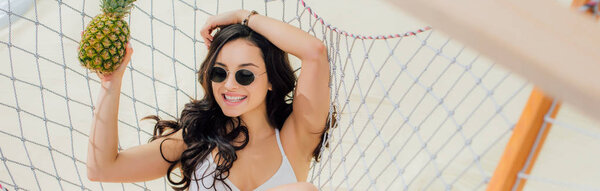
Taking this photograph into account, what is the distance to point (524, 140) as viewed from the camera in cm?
53

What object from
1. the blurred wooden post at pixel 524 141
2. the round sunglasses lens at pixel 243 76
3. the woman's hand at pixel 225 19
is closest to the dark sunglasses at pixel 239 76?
the round sunglasses lens at pixel 243 76

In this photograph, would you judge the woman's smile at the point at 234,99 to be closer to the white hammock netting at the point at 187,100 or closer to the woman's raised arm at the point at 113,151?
the woman's raised arm at the point at 113,151

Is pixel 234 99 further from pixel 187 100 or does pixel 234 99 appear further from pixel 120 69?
pixel 187 100

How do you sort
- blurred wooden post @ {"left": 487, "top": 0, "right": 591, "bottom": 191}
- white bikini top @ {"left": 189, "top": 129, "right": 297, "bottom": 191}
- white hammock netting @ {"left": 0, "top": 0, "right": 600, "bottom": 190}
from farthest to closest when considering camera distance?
white hammock netting @ {"left": 0, "top": 0, "right": 600, "bottom": 190}, white bikini top @ {"left": 189, "top": 129, "right": 297, "bottom": 191}, blurred wooden post @ {"left": 487, "top": 0, "right": 591, "bottom": 191}

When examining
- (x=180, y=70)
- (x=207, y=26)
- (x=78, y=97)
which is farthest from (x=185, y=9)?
(x=207, y=26)

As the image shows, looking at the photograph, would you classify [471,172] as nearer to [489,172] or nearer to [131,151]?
[489,172]

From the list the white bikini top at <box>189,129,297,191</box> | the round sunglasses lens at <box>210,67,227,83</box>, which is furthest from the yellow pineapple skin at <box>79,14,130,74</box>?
the white bikini top at <box>189,129,297,191</box>

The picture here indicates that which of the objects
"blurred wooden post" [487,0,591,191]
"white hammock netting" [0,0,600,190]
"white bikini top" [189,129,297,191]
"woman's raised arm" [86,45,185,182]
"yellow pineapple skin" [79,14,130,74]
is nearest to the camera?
"blurred wooden post" [487,0,591,191]

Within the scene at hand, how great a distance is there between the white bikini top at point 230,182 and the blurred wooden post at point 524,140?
70 centimetres

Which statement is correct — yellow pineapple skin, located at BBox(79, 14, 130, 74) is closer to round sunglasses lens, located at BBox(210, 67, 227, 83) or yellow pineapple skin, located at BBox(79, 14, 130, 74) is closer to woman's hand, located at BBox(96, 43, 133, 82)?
woman's hand, located at BBox(96, 43, 133, 82)

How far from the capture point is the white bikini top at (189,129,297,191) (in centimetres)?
120

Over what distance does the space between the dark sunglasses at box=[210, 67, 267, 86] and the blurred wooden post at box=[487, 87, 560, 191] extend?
24.3 inches

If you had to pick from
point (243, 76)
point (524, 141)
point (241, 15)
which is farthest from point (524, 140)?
point (241, 15)

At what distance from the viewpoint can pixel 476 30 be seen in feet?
0.92
